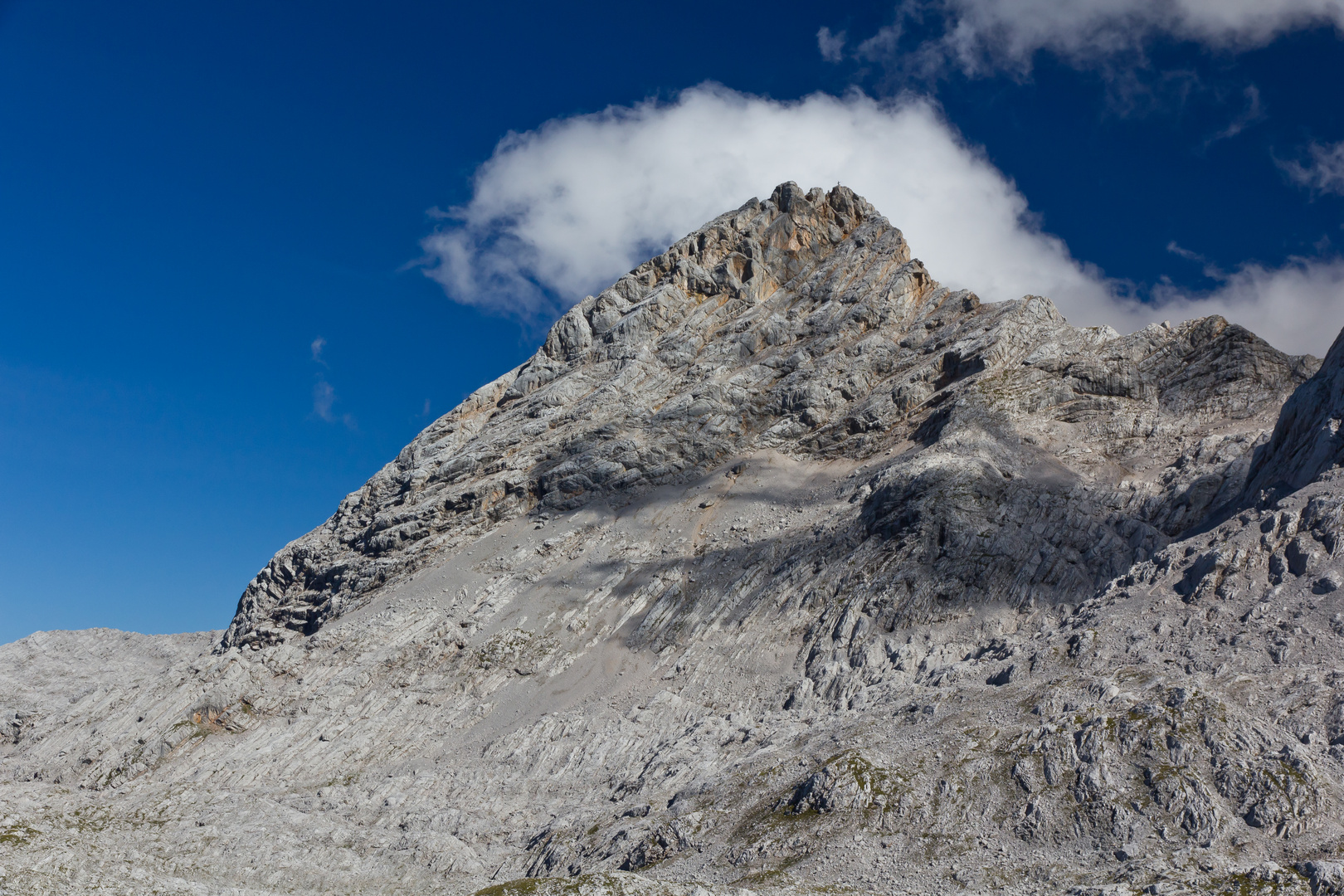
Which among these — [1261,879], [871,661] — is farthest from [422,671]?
[1261,879]

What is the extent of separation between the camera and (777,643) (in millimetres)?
64250

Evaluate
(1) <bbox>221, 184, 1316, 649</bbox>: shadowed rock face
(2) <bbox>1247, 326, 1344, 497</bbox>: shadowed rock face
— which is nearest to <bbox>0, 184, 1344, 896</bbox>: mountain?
(2) <bbox>1247, 326, 1344, 497</bbox>: shadowed rock face

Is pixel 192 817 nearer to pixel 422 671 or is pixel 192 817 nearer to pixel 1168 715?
pixel 422 671

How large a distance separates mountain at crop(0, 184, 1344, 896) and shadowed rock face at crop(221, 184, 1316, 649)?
1.35 ft

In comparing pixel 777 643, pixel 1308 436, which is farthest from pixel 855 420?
pixel 1308 436

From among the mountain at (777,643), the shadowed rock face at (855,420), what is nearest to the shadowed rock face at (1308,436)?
the mountain at (777,643)

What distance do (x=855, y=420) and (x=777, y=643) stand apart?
109 feet

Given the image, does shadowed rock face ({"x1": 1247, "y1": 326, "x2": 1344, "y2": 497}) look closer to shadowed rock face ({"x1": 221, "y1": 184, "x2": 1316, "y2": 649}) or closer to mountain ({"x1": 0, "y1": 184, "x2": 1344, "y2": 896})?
mountain ({"x1": 0, "y1": 184, "x2": 1344, "y2": 896})

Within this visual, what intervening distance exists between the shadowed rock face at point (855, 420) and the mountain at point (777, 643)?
41 centimetres

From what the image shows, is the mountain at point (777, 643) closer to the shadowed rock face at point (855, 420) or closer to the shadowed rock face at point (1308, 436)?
the shadowed rock face at point (1308, 436)

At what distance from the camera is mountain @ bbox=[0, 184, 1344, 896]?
38.3 metres

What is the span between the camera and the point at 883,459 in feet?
278

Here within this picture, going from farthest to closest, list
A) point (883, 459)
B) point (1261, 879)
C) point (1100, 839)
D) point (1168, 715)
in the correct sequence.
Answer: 1. point (883, 459)
2. point (1168, 715)
3. point (1100, 839)
4. point (1261, 879)

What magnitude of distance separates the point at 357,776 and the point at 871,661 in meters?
35.0
